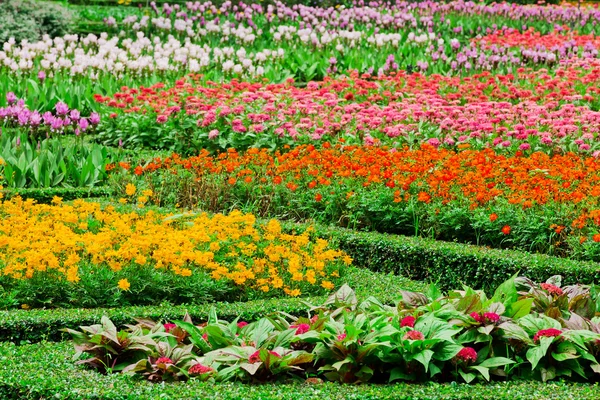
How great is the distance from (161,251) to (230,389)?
1.76 m

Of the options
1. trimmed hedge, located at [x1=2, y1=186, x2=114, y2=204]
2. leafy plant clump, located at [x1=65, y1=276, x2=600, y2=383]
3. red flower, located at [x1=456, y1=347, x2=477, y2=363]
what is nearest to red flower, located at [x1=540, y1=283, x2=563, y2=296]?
leafy plant clump, located at [x1=65, y1=276, x2=600, y2=383]

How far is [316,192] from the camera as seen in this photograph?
792cm

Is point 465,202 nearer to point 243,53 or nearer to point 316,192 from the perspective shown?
point 316,192

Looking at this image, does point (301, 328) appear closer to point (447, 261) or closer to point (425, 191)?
point (447, 261)

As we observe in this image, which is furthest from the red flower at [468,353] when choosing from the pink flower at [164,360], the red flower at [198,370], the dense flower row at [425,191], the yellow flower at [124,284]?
the dense flower row at [425,191]

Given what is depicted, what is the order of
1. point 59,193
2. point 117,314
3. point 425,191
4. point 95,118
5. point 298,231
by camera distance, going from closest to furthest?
point 117,314, point 298,231, point 425,191, point 59,193, point 95,118

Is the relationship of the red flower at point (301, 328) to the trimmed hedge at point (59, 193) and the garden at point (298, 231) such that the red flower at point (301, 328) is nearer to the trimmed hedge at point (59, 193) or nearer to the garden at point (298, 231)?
the garden at point (298, 231)

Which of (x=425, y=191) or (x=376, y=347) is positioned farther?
(x=425, y=191)

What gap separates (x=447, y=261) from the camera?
6.63 metres

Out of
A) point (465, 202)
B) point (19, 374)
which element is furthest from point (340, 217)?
point (19, 374)

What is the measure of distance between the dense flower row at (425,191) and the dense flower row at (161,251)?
101 centimetres

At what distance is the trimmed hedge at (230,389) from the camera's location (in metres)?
4.05

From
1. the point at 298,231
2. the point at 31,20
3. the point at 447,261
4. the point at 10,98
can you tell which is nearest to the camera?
the point at 447,261

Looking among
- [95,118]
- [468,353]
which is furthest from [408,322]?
[95,118]
